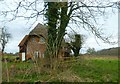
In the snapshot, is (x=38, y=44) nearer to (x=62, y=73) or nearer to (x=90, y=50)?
(x=90, y=50)

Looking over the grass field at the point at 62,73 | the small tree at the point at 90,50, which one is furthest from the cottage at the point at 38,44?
the small tree at the point at 90,50

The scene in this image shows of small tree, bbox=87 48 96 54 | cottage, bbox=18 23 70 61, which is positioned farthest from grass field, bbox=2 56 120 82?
cottage, bbox=18 23 70 61

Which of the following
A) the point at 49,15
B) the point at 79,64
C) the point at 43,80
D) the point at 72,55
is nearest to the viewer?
the point at 43,80

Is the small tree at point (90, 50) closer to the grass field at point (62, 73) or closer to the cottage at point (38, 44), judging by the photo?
the grass field at point (62, 73)

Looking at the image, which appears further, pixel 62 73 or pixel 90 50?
pixel 90 50

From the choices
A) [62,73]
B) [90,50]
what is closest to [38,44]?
[90,50]

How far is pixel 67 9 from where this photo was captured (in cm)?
1241

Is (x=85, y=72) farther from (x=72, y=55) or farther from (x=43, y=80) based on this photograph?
(x=43, y=80)

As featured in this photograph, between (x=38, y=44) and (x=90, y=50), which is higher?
(x=38, y=44)

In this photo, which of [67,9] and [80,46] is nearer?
[80,46]

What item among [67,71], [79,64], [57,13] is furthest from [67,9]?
[67,71]

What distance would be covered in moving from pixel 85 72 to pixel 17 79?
263 centimetres

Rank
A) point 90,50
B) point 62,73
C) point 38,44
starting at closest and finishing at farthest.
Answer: point 62,73, point 90,50, point 38,44

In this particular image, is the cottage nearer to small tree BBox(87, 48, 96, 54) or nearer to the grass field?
the grass field
